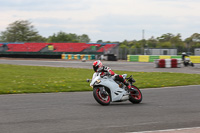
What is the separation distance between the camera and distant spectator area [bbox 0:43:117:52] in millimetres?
64075

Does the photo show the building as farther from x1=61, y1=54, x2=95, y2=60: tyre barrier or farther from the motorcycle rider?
the motorcycle rider

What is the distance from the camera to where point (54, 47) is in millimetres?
69312

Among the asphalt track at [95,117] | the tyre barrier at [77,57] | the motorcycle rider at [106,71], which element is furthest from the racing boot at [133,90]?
the tyre barrier at [77,57]

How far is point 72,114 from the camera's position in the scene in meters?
7.70

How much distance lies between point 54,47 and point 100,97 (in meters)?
61.0

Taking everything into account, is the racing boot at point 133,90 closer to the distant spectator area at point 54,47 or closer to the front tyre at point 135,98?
the front tyre at point 135,98

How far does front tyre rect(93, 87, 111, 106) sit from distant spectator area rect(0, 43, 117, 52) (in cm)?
5263

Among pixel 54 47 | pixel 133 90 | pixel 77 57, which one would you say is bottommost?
pixel 77 57

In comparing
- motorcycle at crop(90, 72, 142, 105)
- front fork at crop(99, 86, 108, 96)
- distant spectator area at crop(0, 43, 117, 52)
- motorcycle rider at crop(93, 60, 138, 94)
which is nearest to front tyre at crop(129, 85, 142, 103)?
motorcycle at crop(90, 72, 142, 105)

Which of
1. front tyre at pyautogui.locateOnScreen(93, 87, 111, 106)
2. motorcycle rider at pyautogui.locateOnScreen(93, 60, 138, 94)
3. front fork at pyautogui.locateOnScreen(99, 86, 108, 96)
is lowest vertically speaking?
front tyre at pyautogui.locateOnScreen(93, 87, 111, 106)

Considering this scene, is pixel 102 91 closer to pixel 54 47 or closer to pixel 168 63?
pixel 168 63

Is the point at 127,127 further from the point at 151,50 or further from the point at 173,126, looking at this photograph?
the point at 151,50

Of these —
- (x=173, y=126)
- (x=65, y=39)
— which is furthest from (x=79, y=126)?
(x=65, y=39)

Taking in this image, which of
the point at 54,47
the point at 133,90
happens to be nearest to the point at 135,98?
the point at 133,90
